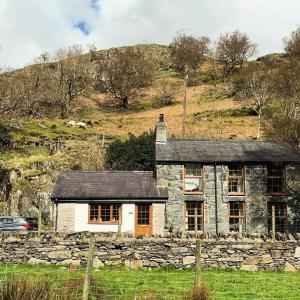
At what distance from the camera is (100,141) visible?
147 ft

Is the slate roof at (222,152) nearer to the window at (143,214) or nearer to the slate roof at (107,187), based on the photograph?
the slate roof at (107,187)

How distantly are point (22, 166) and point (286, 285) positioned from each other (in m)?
27.6

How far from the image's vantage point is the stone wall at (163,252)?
645 inches

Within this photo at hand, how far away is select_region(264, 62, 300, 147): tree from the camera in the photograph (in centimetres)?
2595

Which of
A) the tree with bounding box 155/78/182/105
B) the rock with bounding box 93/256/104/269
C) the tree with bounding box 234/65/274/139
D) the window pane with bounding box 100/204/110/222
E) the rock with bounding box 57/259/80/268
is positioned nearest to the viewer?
the rock with bounding box 93/256/104/269

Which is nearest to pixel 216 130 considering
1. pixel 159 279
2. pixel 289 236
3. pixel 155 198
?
pixel 155 198

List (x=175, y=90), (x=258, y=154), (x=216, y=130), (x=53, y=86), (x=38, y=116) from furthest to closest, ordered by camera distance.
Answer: (x=175, y=90)
(x=53, y=86)
(x=38, y=116)
(x=216, y=130)
(x=258, y=154)

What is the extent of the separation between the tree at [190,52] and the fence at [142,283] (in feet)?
247

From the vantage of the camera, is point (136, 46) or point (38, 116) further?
point (136, 46)

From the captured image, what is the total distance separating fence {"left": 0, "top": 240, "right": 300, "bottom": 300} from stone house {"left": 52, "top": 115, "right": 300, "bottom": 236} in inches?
440

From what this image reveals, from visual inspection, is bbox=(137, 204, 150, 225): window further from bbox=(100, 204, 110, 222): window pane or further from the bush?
the bush

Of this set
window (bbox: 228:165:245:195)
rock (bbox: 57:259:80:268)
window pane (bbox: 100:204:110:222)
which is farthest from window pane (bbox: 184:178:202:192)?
rock (bbox: 57:259:80:268)

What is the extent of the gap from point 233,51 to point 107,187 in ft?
216

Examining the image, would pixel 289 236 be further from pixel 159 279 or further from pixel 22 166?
pixel 22 166
